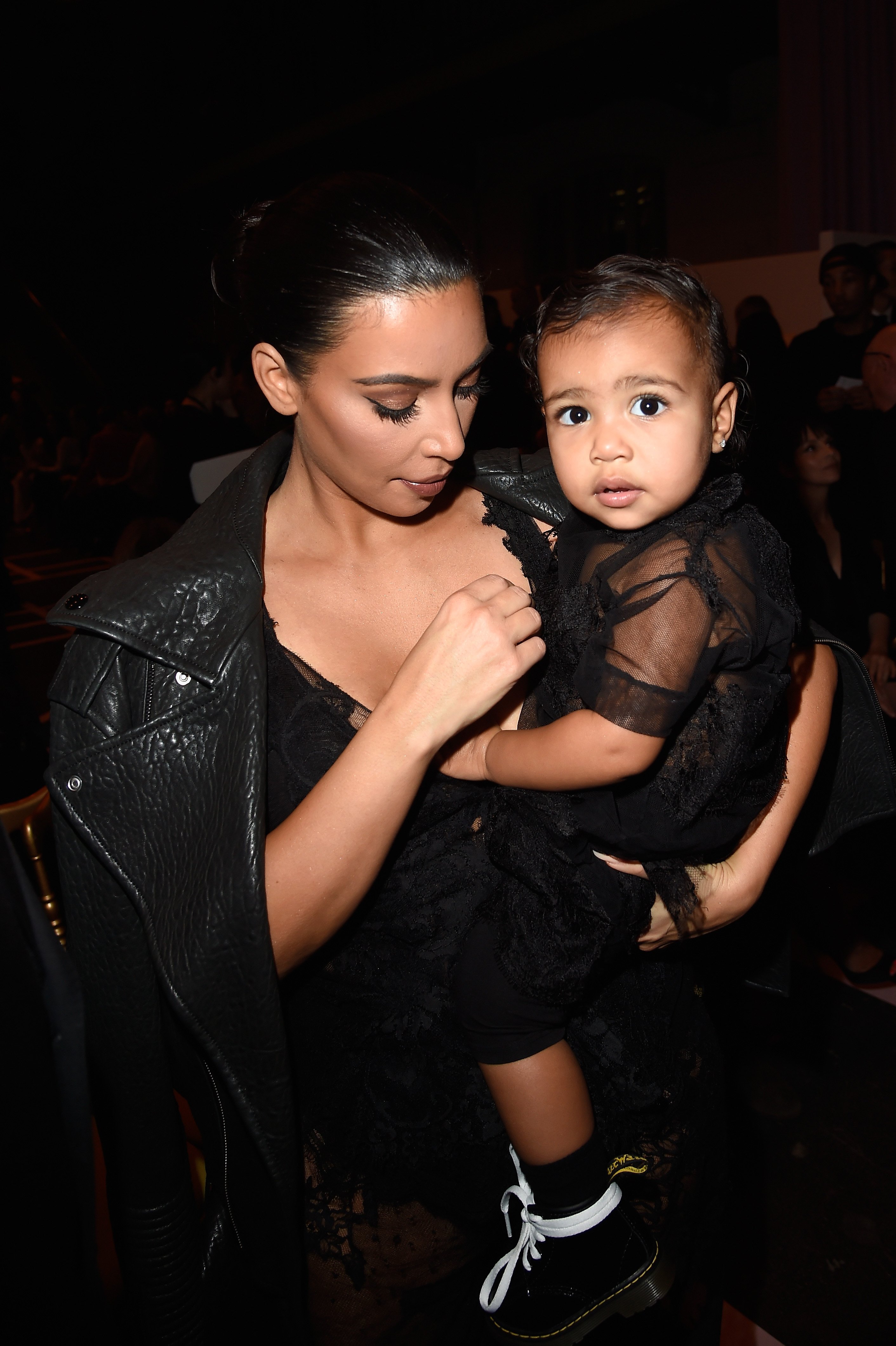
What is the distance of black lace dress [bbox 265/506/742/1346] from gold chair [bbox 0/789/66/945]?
13.3 inches

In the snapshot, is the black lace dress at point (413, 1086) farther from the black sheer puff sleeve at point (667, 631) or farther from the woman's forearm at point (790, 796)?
the black sheer puff sleeve at point (667, 631)

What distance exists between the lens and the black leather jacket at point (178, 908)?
3.63ft

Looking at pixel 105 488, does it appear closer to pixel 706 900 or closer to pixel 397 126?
pixel 397 126

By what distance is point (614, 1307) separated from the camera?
1203mm

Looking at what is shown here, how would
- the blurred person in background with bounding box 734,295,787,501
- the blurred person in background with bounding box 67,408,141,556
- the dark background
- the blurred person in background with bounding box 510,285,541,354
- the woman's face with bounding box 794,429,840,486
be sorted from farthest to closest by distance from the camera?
the dark background
the blurred person in background with bounding box 67,408,141,556
the blurred person in background with bounding box 510,285,541,354
the woman's face with bounding box 794,429,840,486
the blurred person in background with bounding box 734,295,787,501

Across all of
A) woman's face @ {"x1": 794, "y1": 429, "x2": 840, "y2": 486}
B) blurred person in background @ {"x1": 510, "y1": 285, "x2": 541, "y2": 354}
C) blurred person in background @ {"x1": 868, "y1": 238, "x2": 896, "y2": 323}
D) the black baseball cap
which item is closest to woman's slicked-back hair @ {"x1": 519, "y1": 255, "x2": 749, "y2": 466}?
woman's face @ {"x1": 794, "y1": 429, "x2": 840, "y2": 486}

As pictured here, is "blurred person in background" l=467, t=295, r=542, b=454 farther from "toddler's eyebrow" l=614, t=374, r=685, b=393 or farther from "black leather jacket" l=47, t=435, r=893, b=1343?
"black leather jacket" l=47, t=435, r=893, b=1343

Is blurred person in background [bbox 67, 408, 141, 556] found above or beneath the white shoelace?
above

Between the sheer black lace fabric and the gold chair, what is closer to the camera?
the sheer black lace fabric

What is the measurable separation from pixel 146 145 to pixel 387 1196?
13.9 m

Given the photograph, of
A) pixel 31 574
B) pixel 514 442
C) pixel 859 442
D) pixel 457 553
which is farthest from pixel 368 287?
pixel 31 574

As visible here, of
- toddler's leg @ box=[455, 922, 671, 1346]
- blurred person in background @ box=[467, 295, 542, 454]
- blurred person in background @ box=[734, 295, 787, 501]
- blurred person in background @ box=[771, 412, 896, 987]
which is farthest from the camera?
blurred person in background @ box=[467, 295, 542, 454]

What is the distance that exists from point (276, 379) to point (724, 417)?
0.68 meters

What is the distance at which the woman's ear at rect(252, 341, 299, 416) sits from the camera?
1.32 m
